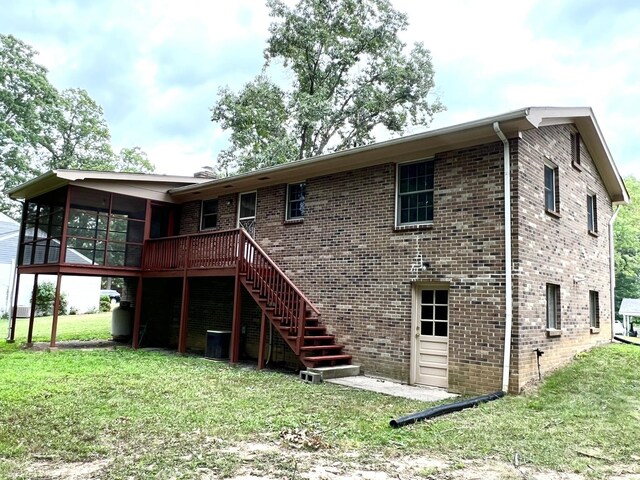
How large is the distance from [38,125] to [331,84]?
21.3 metres

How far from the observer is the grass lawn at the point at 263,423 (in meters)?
4.50

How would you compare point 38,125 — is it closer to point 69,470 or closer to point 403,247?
point 403,247

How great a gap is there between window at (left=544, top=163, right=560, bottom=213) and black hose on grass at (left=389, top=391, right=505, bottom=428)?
4096 mm

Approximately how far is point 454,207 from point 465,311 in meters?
1.86

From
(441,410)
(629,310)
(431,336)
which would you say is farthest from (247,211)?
(629,310)

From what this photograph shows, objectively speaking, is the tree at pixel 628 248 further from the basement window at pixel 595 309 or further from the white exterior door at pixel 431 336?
the white exterior door at pixel 431 336

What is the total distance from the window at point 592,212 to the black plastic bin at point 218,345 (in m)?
9.44

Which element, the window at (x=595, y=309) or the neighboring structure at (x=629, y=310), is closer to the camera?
the window at (x=595, y=309)

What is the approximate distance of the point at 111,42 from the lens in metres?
24.3

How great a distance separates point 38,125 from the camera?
33.0m

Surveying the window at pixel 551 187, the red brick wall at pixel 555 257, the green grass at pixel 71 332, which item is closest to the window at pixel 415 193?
the red brick wall at pixel 555 257

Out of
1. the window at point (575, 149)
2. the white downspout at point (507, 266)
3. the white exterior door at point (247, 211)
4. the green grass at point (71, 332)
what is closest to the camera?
the white downspout at point (507, 266)

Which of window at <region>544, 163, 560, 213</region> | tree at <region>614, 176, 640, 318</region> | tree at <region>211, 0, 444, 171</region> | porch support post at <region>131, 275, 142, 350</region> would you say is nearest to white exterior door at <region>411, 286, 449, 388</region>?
window at <region>544, 163, 560, 213</region>

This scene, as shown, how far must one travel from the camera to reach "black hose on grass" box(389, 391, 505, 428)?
226 inches
